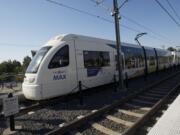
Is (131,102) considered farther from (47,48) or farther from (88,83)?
(47,48)

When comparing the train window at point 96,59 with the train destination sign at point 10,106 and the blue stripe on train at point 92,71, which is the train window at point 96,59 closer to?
the blue stripe on train at point 92,71

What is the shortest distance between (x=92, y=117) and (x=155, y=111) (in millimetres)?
2258

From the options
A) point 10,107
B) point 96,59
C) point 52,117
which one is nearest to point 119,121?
point 52,117

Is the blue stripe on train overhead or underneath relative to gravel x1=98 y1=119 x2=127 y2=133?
overhead

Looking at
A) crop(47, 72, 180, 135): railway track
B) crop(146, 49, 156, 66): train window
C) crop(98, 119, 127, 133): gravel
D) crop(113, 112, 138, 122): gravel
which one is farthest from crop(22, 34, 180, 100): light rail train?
crop(146, 49, 156, 66): train window

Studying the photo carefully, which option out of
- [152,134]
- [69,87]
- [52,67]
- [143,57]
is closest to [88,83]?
[69,87]

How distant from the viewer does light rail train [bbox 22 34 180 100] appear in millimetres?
9359

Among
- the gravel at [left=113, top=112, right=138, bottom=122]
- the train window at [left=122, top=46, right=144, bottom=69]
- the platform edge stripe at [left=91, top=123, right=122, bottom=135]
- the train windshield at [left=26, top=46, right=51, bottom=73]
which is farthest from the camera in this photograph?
the train window at [left=122, top=46, right=144, bottom=69]

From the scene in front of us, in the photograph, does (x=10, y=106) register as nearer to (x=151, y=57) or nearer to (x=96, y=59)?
(x=96, y=59)

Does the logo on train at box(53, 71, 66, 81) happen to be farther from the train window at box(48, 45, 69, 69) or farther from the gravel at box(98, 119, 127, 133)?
the gravel at box(98, 119, 127, 133)

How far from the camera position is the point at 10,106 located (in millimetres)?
6539

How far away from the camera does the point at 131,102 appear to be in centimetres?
952

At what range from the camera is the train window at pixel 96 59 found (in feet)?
39.1

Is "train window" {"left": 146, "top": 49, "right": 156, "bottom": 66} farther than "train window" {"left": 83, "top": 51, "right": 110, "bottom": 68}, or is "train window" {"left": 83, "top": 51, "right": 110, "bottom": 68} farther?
"train window" {"left": 146, "top": 49, "right": 156, "bottom": 66}
